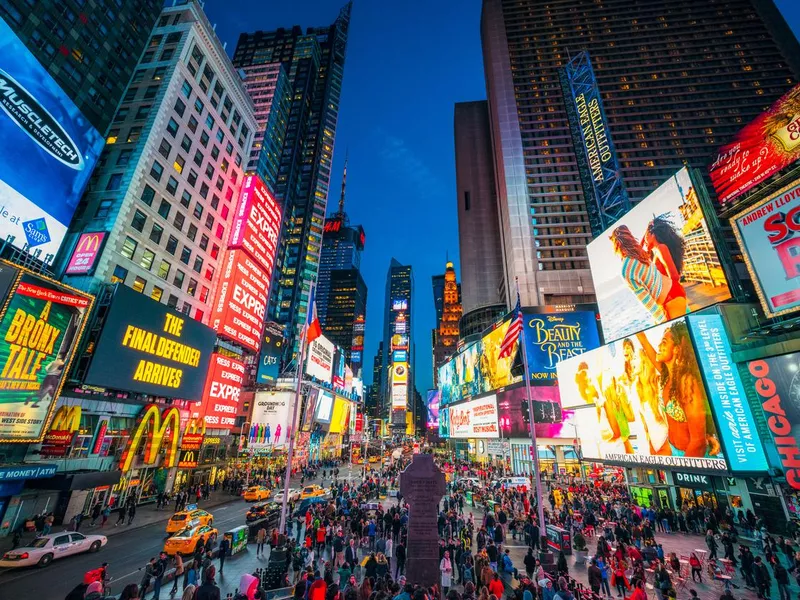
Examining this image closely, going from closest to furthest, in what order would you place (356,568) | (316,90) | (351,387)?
(356,568)
(351,387)
(316,90)

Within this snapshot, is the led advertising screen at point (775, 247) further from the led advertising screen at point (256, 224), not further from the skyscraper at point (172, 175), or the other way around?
the skyscraper at point (172, 175)

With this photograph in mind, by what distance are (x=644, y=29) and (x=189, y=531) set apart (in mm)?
149187

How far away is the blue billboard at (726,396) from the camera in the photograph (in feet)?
67.9

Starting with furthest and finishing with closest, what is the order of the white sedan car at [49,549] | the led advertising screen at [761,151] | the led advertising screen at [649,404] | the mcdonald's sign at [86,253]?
1. the mcdonald's sign at [86,253]
2. the led advertising screen at [649,404]
3. the led advertising screen at [761,151]
4. the white sedan car at [49,549]

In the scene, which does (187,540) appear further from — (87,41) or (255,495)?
(87,41)

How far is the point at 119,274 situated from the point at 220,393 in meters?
15.5

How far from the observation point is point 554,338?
183 feet

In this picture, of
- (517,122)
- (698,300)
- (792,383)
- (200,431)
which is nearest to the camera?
(792,383)

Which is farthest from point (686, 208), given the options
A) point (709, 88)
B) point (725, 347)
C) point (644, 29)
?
point (644, 29)

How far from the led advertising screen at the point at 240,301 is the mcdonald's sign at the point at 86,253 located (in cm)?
1164

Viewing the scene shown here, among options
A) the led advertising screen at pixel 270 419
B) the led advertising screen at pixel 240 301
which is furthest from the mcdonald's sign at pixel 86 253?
the led advertising screen at pixel 270 419

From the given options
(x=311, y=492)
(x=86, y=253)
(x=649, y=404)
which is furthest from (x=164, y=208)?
(x=649, y=404)

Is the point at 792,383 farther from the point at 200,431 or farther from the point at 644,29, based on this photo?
the point at 644,29

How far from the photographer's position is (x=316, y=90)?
131 metres
